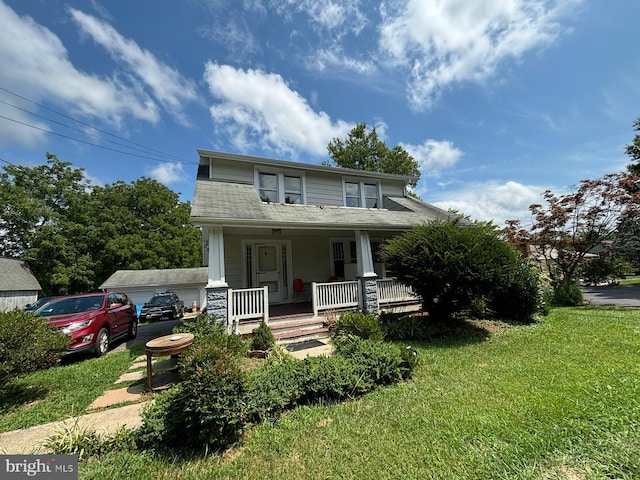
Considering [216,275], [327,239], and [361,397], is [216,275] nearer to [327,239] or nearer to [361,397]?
[361,397]

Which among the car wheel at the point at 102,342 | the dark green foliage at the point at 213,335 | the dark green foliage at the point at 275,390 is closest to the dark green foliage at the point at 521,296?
the dark green foliage at the point at 275,390

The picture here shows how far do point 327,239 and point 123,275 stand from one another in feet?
67.3

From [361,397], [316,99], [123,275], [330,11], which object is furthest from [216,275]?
[123,275]

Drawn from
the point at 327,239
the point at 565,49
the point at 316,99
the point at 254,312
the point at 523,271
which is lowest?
the point at 254,312

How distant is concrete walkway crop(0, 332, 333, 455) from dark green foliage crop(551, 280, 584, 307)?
14715 millimetres

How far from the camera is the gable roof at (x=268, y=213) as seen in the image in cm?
687

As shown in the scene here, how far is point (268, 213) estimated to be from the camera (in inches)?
311

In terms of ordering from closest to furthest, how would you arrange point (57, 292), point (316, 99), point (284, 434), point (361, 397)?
1. point (284, 434)
2. point (361, 397)
3. point (316, 99)
4. point (57, 292)

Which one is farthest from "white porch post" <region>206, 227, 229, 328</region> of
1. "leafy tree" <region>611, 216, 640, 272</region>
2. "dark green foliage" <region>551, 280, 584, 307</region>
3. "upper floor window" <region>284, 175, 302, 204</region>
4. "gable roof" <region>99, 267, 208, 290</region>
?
"leafy tree" <region>611, 216, 640, 272</region>

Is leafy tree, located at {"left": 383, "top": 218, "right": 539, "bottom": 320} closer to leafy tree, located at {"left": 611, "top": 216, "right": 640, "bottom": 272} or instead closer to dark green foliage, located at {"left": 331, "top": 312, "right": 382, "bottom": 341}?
dark green foliage, located at {"left": 331, "top": 312, "right": 382, "bottom": 341}

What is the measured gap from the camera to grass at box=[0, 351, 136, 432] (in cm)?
382

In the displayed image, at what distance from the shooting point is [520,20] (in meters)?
7.14

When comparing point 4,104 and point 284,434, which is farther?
point 4,104

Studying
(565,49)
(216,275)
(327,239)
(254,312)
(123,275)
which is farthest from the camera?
(123,275)
